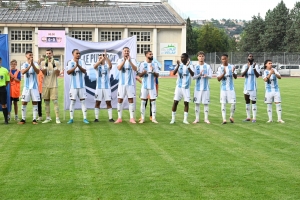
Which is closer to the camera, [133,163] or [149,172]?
[149,172]

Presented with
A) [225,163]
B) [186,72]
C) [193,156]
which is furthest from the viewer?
[186,72]

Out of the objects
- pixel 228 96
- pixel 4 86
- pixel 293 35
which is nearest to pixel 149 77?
pixel 228 96

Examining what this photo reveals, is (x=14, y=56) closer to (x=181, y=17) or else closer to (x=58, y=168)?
(x=181, y=17)

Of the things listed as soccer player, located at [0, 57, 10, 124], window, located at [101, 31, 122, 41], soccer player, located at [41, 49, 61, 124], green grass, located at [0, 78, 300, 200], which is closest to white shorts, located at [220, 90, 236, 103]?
green grass, located at [0, 78, 300, 200]

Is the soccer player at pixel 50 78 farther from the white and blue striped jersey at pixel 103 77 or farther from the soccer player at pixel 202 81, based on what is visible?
the soccer player at pixel 202 81

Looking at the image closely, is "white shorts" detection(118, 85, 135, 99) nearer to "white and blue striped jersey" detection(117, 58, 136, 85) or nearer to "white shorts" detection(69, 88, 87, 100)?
"white and blue striped jersey" detection(117, 58, 136, 85)

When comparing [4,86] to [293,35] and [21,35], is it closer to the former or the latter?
[21,35]

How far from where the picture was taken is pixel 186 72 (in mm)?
15219

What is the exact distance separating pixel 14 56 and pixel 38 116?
64132 mm

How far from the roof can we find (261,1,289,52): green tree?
20.7m

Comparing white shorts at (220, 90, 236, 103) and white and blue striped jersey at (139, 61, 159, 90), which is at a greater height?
white and blue striped jersey at (139, 61, 159, 90)

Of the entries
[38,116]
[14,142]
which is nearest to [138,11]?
[38,116]

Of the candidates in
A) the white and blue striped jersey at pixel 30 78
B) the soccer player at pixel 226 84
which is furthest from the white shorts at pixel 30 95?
the soccer player at pixel 226 84

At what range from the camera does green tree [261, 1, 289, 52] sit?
3691 inches
